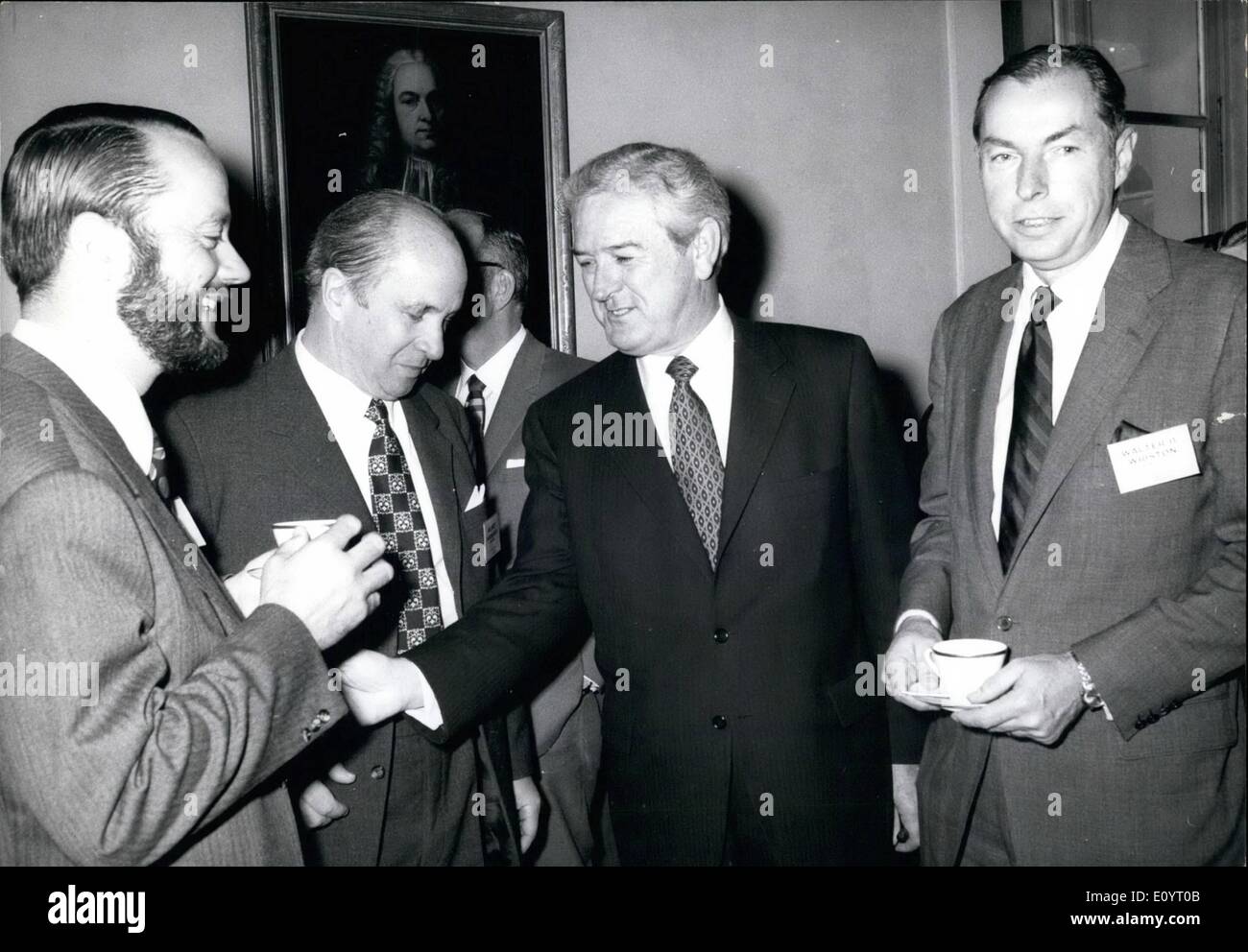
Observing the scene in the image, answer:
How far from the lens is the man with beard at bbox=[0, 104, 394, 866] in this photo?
123 centimetres

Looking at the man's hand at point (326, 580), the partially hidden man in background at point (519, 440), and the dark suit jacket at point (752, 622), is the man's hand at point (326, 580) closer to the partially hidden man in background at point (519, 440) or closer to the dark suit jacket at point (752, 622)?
the dark suit jacket at point (752, 622)

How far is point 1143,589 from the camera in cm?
165

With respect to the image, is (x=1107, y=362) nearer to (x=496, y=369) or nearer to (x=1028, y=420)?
(x=1028, y=420)

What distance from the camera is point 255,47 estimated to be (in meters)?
3.01

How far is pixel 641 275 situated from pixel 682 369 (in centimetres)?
23

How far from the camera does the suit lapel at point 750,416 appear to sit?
2.08 m

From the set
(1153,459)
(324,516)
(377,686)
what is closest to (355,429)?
(324,516)

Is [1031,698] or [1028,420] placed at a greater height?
[1028,420]

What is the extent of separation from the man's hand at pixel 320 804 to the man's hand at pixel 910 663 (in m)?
1.11

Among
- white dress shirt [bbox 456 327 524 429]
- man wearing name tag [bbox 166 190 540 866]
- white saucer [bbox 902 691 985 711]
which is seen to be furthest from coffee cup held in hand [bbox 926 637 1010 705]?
white dress shirt [bbox 456 327 524 429]

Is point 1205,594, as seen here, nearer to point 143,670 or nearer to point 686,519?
point 686,519

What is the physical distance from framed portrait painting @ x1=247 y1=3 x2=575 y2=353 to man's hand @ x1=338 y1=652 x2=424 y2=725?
4.87ft

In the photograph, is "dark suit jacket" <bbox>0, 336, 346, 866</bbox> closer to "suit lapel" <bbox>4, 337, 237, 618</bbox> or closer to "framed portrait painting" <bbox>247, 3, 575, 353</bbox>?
"suit lapel" <bbox>4, 337, 237, 618</bbox>
